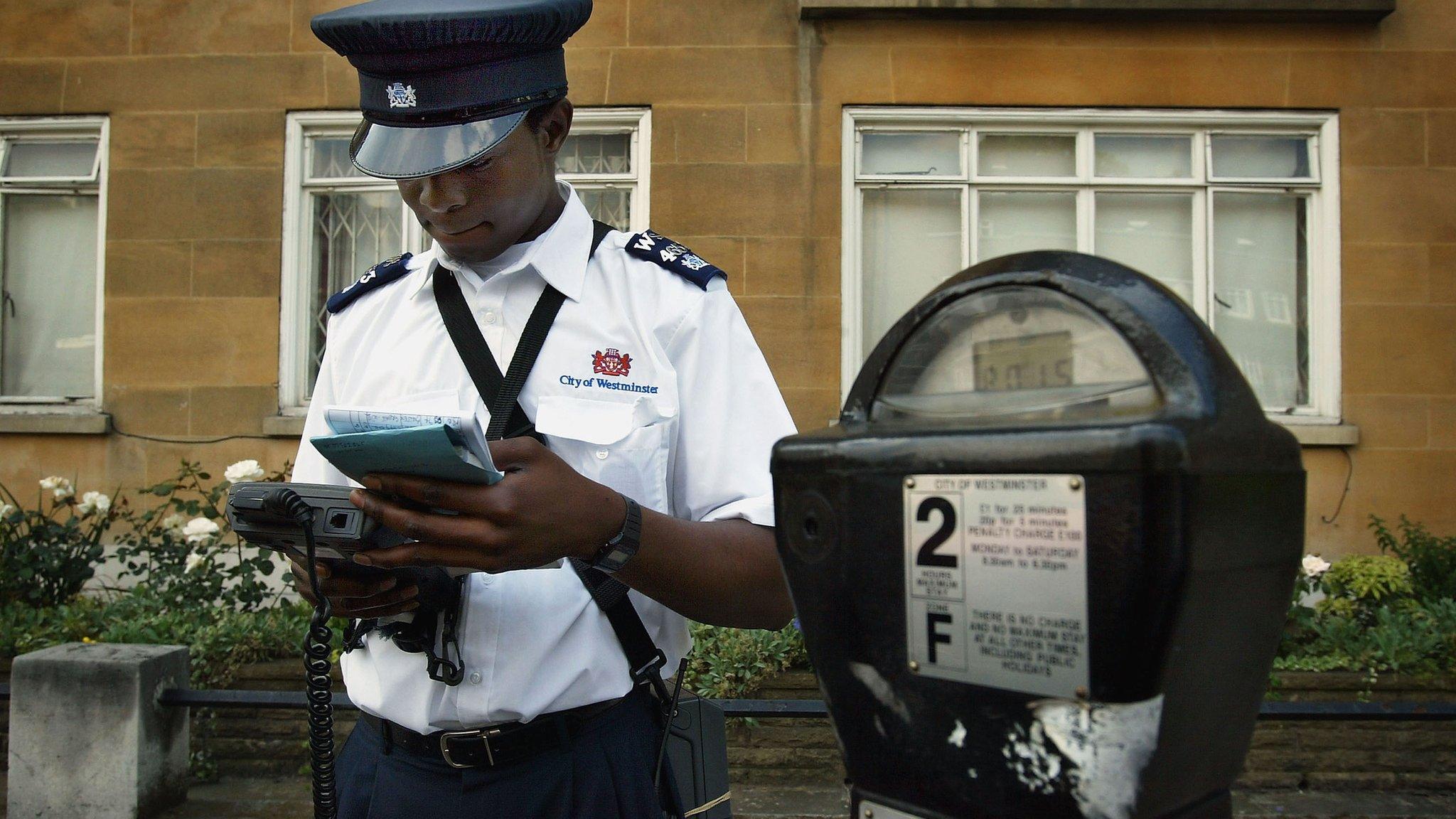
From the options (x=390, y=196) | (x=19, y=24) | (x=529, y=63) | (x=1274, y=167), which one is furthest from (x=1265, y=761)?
(x=19, y=24)

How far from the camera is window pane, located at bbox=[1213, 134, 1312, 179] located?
19.5 feet

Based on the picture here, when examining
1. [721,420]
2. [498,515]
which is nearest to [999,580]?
[498,515]

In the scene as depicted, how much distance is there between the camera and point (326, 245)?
6.25m

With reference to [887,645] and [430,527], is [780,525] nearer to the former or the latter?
[887,645]

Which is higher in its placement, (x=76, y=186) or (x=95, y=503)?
(x=76, y=186)

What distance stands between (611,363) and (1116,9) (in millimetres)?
5001

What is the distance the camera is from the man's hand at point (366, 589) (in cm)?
147

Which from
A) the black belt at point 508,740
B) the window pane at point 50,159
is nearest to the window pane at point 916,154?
the window pane at point 50,159

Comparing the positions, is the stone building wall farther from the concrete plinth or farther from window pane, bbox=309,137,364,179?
the concrete plinth

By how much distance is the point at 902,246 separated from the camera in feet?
19.9

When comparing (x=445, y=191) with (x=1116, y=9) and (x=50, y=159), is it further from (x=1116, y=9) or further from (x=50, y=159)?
(x=50, y=159)

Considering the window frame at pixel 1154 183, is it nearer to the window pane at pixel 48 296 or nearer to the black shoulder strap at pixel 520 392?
the window pane at pixel 48 296

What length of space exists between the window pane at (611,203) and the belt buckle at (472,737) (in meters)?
4.74

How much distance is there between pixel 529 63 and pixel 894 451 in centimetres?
101
